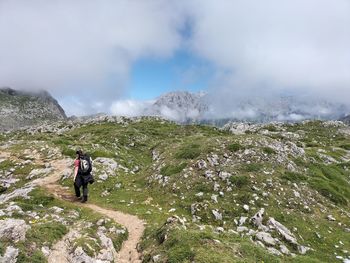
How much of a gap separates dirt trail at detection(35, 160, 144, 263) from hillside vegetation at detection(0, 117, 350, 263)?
67cm

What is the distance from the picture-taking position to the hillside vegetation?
1875cm

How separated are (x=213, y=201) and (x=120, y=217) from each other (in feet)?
26.3

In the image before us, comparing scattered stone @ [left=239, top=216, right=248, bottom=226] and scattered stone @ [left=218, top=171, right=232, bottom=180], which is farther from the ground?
scattered stone @ [left=218, top=171, right=232, bottom=180]

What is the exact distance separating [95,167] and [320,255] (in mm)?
24918

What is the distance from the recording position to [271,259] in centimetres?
1811

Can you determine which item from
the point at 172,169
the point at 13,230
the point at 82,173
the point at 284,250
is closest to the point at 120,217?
the point at 82,173

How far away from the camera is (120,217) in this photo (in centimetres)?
2664

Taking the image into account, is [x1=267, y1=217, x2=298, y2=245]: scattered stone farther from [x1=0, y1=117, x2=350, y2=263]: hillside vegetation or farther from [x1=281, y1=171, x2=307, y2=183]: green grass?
[x1=281, y1=171, x2=307, y2=183]: green grass

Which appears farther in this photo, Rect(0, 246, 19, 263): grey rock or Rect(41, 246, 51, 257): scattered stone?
Rect(41, 246, 51, 257): scattered stone

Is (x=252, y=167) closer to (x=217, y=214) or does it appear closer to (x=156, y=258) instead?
(x=217, y=214)

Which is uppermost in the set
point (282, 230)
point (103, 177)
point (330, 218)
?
point (103, 177)

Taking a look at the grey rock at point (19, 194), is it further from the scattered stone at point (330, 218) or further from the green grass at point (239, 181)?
the scattered stone at point (330, 218)

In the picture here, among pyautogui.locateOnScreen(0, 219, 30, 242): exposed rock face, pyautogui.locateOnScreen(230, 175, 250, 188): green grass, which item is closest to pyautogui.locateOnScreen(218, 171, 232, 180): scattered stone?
pyautogui.locateOnScreen(230, 175, 250, 188): green grass

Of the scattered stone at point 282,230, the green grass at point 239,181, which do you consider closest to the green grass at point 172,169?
the green grass at point 239,181
